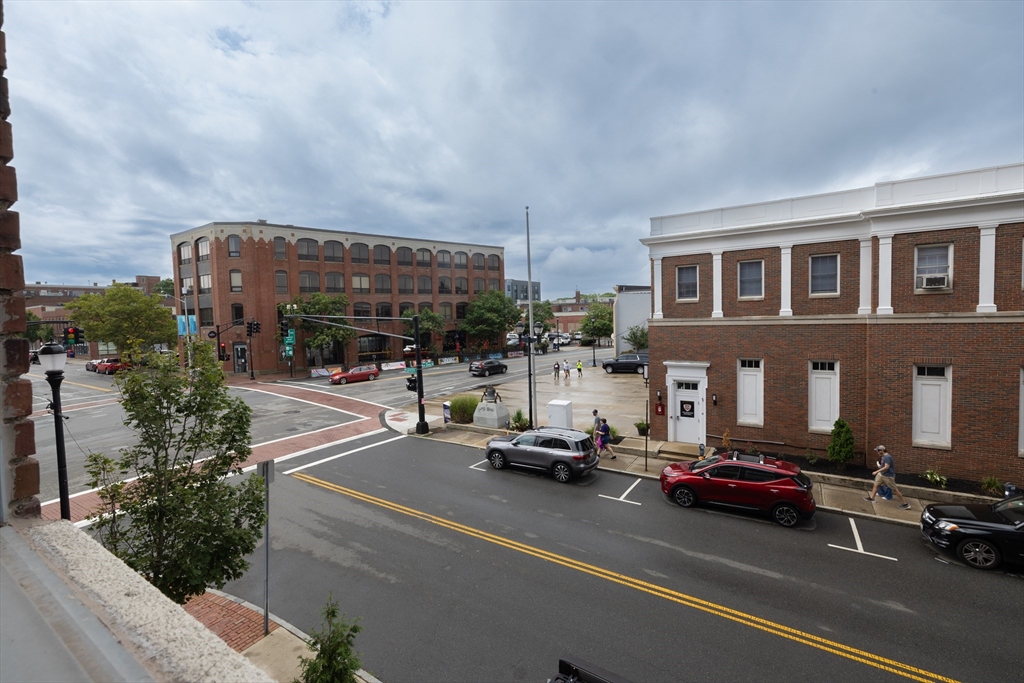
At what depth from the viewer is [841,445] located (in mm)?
15602

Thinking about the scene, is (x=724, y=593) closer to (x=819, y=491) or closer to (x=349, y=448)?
(x=819, y=491)

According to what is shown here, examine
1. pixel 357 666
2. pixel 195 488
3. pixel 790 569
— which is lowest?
pixel 790 569

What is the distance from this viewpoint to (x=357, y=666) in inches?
212

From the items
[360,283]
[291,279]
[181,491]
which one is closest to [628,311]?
[360,283]

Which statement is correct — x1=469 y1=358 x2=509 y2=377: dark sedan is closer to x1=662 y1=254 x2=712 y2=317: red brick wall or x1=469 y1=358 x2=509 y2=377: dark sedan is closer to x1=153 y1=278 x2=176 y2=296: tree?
x1=662 y1=254 x2=712 y2=317: red brick wall

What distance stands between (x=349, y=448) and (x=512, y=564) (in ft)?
41.1

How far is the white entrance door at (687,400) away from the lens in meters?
19.1

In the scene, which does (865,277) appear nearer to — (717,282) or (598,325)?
(717,282)

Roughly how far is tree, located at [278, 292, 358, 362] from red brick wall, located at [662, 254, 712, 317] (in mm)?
35985

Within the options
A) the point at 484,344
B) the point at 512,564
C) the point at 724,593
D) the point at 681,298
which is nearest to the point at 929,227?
the point at 681,298

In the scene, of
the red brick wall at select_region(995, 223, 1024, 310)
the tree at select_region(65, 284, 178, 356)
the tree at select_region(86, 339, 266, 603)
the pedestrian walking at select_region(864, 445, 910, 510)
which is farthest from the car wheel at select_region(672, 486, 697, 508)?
the tree at select_region(65, 284, 178, 356)

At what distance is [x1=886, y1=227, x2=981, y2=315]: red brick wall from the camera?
563 inches

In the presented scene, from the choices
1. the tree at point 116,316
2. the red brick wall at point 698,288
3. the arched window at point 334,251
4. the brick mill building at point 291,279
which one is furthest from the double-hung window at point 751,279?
the tree at point 116,316

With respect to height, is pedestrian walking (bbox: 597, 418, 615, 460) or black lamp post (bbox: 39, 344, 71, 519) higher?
black lamp post (bbox: 39, 344, 71, 519)
